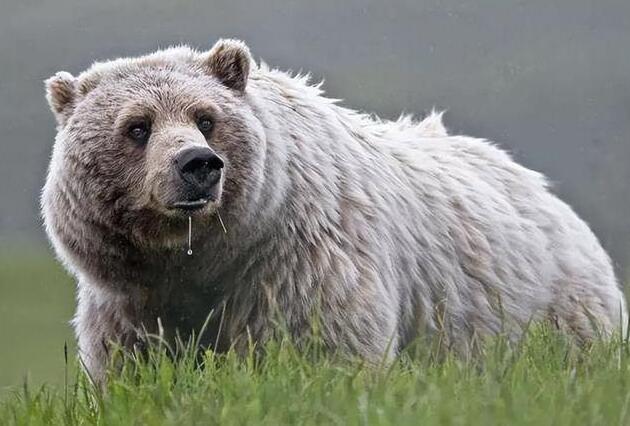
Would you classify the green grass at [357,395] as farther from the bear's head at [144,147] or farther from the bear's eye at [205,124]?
the bear's eye at [205,124]

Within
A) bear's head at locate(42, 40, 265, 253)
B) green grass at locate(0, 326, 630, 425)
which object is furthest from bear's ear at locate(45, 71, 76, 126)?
green grass at locate(0, 326, 630, 425)

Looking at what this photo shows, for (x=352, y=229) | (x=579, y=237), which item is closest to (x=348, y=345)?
(x=352, y=229)

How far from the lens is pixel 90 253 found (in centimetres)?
684

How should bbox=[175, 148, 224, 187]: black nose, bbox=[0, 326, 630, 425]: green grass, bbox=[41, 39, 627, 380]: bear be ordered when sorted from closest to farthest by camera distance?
bbox=[0, 326, 630, 425]: green grass, bbox=[175, 148, 224, 187]: black nose, bbox=[41, 39, 627, 380]: bear

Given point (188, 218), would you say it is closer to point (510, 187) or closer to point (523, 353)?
point (523, 353)

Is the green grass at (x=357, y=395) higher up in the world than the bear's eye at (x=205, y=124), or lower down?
lower down

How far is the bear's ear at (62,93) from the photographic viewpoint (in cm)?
699

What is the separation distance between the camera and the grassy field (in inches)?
174

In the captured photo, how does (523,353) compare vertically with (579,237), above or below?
below

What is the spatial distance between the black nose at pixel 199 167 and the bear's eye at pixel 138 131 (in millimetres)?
414

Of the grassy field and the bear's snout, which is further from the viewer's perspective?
the bear's snout

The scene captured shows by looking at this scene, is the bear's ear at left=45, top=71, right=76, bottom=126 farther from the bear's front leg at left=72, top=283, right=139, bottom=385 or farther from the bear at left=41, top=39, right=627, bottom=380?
the bear's front leg at left=72, top=283, right=139, bottom=385

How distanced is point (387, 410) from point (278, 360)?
0.77m

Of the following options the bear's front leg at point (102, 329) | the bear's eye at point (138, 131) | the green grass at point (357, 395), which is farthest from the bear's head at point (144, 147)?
the green grass at point (357, 395)
